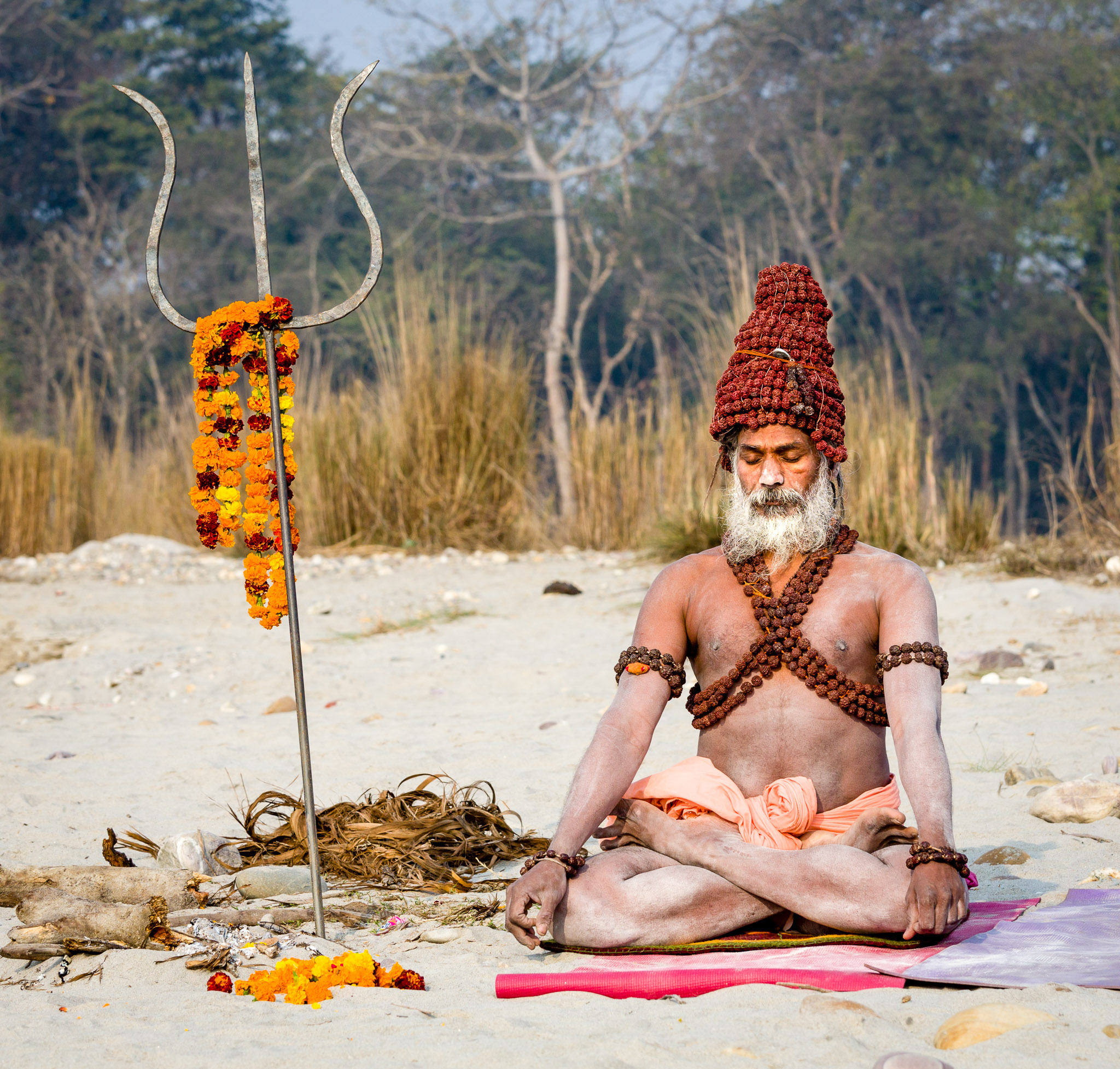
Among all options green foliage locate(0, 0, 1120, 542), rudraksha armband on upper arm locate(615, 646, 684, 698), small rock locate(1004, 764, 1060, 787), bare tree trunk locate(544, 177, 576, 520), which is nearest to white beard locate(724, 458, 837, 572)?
rudraksha armband on upper arm locate(615, 646, 684, 698)

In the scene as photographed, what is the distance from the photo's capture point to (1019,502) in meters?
21.7

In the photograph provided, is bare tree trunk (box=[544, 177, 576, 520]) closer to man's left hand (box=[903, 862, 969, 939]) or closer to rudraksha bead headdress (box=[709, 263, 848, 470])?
rudraksha bead headdress (box=[709, 263, 848, 470])

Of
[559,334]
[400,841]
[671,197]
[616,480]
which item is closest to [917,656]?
[400,841]

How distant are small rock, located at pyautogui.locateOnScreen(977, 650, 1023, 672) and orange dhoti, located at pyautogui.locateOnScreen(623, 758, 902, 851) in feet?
9.82

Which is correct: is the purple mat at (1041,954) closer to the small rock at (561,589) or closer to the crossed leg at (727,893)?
the crossed leg at (727,893)

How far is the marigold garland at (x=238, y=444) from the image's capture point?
2.77 m

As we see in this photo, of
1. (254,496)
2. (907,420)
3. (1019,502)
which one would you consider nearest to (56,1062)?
(254,496)

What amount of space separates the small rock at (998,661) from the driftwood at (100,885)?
12.5 feet

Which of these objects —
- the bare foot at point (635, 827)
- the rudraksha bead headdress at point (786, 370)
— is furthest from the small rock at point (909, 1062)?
the rudraksha bead headdress at point (786, 370)

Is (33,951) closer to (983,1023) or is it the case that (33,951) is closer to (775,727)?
(775,727)

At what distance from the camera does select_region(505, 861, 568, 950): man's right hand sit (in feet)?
8.14

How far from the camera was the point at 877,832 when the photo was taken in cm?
266

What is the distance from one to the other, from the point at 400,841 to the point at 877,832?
1327mm

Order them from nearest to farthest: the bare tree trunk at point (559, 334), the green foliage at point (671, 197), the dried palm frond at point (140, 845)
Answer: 1. the dried palm frond at point (140, 845)
2. the bare tree trunk at point (559, 334)
3. the green foliage at point (671, 197)
